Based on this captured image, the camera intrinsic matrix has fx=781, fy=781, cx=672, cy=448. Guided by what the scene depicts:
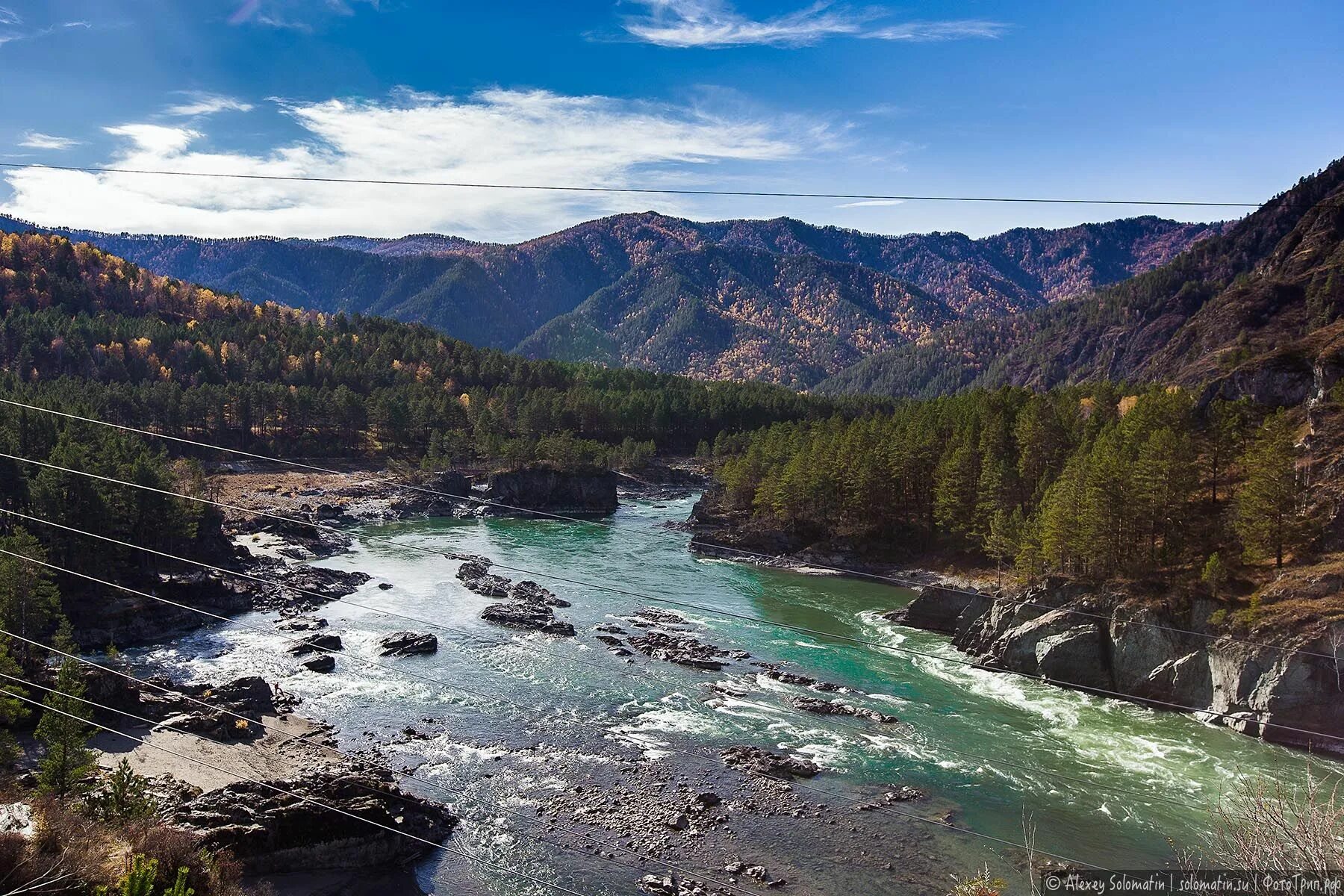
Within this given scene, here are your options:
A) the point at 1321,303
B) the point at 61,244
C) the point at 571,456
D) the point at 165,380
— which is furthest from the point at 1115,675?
the point at 61,244

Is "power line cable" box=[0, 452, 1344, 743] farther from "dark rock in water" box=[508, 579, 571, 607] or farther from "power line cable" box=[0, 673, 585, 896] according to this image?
"power line cable" box=[0, 673, 585, 896]

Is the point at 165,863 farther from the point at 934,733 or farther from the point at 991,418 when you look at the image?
the point at 991,418

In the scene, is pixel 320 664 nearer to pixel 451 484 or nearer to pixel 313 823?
pixel 313 823

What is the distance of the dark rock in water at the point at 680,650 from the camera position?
41.2 meters

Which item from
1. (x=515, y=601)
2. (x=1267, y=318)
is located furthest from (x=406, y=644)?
(x=1267, y=318)

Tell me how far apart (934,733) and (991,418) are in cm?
4024

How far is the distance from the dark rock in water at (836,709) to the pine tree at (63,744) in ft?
86.8

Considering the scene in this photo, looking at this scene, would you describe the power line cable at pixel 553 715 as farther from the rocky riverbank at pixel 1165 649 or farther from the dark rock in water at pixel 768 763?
the rocky riverbank at pixel 1165 649

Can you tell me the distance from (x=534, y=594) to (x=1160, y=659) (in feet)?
119

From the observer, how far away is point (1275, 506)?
Answer: 124ft

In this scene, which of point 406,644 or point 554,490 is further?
point 554,490

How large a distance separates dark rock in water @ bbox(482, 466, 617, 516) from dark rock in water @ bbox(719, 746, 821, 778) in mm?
61171

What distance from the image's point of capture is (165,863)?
16766 millimetres

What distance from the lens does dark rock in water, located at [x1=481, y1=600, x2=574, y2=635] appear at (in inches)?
1815
